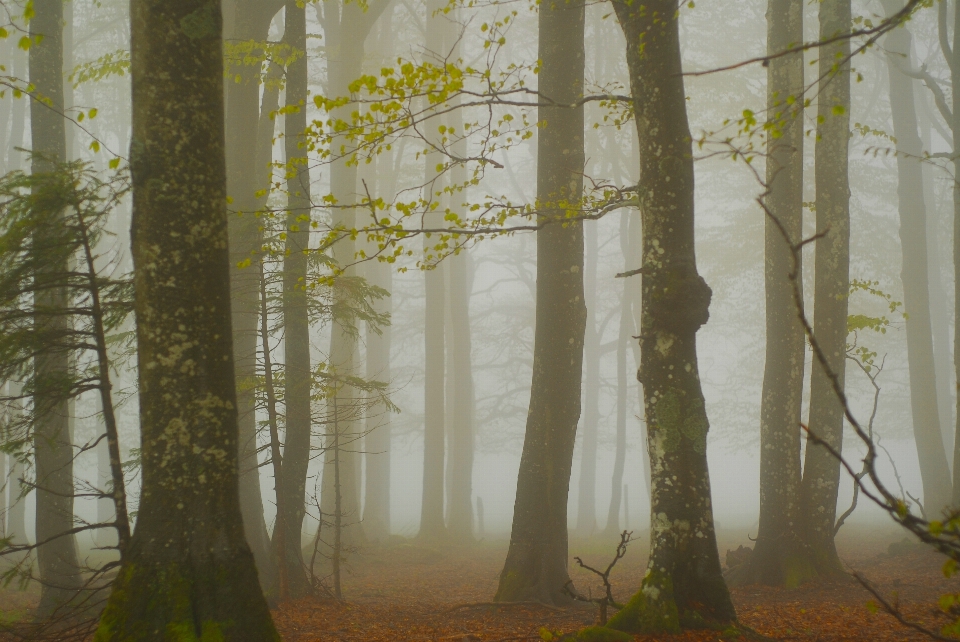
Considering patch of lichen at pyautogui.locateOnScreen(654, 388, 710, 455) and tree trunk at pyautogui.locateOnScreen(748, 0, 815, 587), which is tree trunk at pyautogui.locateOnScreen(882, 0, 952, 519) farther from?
patch of lichen at pyautogui.locateOnScreen(654, 388, 710, 455)

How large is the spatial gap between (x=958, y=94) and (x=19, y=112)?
2772 cm

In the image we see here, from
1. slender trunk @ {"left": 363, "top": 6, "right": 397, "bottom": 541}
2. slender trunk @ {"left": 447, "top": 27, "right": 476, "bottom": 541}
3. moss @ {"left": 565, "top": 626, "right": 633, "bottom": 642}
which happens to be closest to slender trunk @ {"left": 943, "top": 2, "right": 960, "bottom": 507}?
moss @ {"left": 565, "top": 626, "right": 633, "bottom": 642}

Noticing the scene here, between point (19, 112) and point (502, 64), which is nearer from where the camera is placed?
point (19, 112)

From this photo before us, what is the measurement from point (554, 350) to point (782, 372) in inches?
160

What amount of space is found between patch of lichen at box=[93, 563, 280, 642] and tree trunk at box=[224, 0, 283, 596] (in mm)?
4856

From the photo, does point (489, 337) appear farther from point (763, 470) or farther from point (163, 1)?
point (163, 1)

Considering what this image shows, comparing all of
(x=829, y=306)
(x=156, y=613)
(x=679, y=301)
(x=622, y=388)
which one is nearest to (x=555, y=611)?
(x=679, y=301)

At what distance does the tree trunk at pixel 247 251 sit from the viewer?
9500 mm

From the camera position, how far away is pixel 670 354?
18.0 ft

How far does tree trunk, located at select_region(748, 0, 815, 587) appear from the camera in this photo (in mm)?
9602

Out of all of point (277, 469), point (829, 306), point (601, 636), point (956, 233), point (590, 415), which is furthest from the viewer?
point (590, 415)

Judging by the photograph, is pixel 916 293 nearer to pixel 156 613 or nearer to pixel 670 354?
pixel 670 354

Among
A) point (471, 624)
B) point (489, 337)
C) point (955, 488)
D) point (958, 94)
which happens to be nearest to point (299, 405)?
point (471, 624)

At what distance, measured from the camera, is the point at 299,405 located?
9672mm
